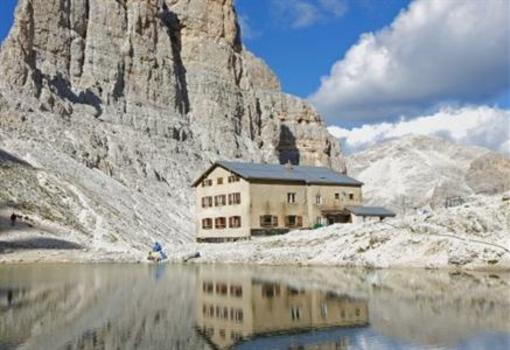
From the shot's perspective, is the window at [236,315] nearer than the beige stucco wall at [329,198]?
Yes

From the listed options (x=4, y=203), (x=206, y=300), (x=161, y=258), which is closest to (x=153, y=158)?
(x=4, y=203)

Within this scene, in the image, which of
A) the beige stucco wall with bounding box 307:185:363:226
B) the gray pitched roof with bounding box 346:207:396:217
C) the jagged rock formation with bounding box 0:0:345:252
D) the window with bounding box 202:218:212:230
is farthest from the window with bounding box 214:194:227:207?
the gray pitched roof with bounding box 346:207:396:217

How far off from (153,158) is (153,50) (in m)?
31.0

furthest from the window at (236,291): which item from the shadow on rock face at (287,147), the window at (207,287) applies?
the shadow on rock face at (287,147)

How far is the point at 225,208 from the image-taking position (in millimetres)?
67500

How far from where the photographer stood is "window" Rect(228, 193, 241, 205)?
6550 cm

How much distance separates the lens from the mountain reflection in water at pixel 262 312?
18375mm

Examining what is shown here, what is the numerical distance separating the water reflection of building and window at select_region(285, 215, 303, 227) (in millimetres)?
33926

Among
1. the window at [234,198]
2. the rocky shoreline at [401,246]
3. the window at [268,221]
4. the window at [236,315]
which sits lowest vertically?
the window at [236,315]

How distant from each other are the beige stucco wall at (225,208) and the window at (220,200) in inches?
12.4

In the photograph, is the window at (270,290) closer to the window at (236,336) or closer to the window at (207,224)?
the window at (236,336)

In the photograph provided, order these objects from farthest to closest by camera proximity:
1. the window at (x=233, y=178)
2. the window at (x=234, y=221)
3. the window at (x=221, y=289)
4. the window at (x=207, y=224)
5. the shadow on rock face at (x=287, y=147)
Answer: the shadow on rock face at (x=287, y=147), the window at (x=207, y=224), the window at (x=233, y=178), the window at (x=234, y=221), the window at (x=221, y=289)

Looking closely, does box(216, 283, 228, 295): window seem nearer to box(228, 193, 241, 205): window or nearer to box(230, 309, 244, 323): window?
box(230, 309, 244, 323): window

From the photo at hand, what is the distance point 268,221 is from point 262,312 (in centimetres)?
4158
